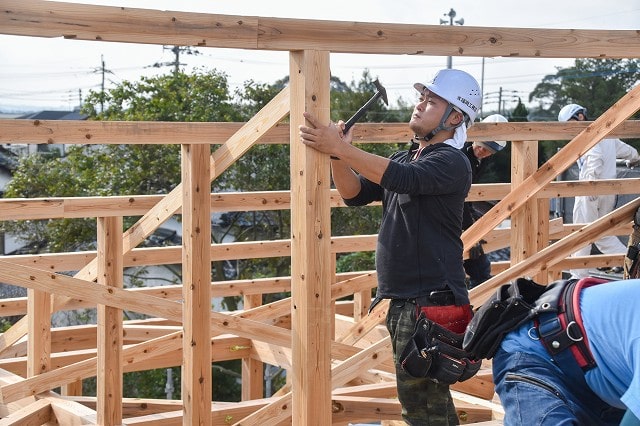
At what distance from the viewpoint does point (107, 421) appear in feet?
18.4

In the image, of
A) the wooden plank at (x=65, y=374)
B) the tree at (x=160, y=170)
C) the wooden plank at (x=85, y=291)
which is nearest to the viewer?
the wooden plank at (x=85, y=291)

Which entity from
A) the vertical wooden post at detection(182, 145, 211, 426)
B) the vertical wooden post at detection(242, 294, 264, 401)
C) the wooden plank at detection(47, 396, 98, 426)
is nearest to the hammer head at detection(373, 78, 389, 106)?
the vertical wooden post at detection(182, 145, 211, 426)

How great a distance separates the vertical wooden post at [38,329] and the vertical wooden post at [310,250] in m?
2.84

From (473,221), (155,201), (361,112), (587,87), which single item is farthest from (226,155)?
(587,87)

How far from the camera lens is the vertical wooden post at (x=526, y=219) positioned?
21.7 ft

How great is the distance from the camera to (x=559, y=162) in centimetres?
597

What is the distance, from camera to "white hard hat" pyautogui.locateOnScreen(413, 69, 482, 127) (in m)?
4.16

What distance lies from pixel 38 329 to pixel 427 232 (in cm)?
345

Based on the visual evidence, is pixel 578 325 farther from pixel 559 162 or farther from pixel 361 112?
pixel 559 162

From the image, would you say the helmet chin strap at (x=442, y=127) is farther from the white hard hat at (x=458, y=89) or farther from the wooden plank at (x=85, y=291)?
the wooden plank at (x=85, y=291)

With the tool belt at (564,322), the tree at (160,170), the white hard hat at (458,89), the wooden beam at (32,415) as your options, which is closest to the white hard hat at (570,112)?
the white hard hat at (458,89)

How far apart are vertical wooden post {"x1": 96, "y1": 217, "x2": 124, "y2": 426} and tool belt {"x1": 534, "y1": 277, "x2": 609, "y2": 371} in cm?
335

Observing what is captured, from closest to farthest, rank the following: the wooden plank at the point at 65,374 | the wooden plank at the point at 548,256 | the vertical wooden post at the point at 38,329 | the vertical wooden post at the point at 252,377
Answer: the wooden plank at the point at 548,256 → the wooden plank at the point at 65,374 → the vertical wooden post at the point at 38,329 → the vertical wooden post at the point at 252,377

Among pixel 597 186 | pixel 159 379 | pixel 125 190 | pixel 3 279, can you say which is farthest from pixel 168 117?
pixel 3 279
